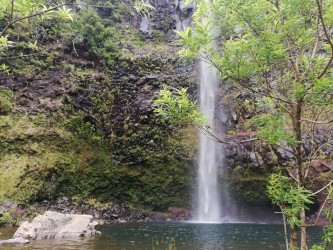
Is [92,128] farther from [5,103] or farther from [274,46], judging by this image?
[274,46]

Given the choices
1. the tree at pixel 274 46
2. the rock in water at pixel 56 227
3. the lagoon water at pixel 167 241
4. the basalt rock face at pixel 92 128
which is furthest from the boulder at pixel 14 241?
the tree at pixel 274 46

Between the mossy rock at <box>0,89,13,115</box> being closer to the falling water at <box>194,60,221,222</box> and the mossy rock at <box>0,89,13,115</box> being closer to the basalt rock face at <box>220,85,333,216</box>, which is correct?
the falling water at <box>194,60,221,222</box>

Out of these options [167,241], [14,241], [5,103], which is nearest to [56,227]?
[14,241]

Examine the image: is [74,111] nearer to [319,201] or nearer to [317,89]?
[319,201]

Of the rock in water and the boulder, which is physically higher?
the rock in water

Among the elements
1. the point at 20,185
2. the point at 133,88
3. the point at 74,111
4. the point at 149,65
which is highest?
the point at 149,65

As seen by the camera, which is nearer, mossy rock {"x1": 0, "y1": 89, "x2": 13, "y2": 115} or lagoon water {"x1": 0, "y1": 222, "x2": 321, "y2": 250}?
lagoon water {"x1": 0, "y1": 222, "x2": 321, "y2": 250}

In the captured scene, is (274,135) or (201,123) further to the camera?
(201,123)

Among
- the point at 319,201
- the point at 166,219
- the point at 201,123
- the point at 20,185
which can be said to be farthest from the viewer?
the point at 166,219

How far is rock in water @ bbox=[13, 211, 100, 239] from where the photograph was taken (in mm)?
12922

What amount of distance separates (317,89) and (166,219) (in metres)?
20.1

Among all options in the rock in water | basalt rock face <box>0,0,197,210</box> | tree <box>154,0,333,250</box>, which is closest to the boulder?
the rock in water

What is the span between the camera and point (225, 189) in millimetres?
23516

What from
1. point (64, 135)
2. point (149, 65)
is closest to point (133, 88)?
point (149, 65)
